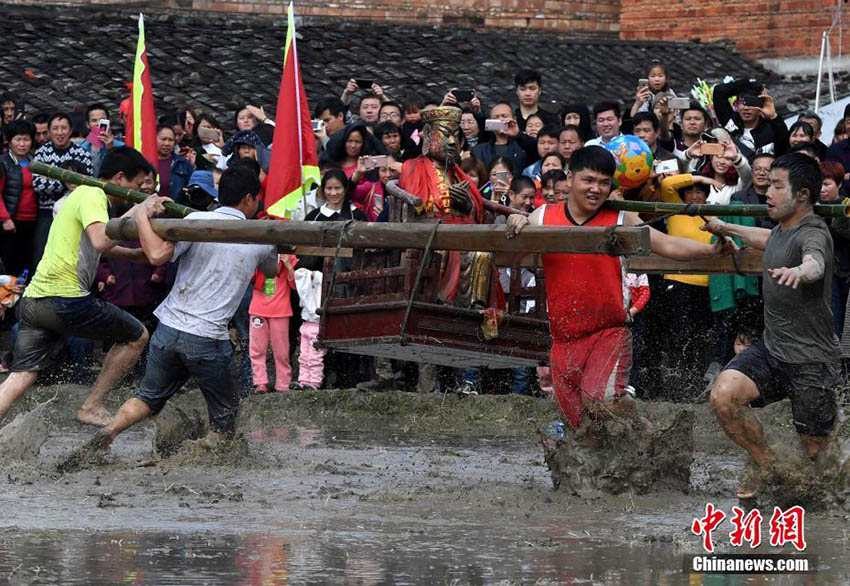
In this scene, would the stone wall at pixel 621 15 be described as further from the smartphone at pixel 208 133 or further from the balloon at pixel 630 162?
the balloon at pixel 630 162

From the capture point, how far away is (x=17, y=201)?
49.2 ft

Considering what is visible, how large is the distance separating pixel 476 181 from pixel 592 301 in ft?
18.1

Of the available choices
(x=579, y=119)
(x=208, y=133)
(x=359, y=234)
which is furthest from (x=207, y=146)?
(x=359, y=234)

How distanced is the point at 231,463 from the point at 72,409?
3.65 m

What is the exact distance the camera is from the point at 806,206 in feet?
26.8

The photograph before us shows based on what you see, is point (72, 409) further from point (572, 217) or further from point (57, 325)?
point (572, 217)

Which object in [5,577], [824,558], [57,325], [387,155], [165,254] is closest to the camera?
[5,577]

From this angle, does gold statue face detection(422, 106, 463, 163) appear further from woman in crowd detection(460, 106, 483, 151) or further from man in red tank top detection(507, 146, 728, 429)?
man in red tank top detection(507, 146, 728, 429)

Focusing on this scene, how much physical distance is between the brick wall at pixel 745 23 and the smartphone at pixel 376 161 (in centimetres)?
1012

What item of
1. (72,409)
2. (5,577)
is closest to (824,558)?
(5,577)

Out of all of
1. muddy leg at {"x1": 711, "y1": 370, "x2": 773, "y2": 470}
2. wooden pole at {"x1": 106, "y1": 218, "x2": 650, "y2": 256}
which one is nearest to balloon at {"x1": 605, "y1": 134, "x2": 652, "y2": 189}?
wooden pole at {"x1": 106, "y1": 218, "x2": 650, "y2": 256}

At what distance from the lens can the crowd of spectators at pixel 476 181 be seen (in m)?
13.1

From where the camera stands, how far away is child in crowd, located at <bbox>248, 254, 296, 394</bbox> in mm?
14109

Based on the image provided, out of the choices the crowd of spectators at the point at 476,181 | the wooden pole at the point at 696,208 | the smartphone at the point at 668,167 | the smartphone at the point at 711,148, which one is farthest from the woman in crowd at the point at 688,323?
the wooden pole at the point at 696,208
